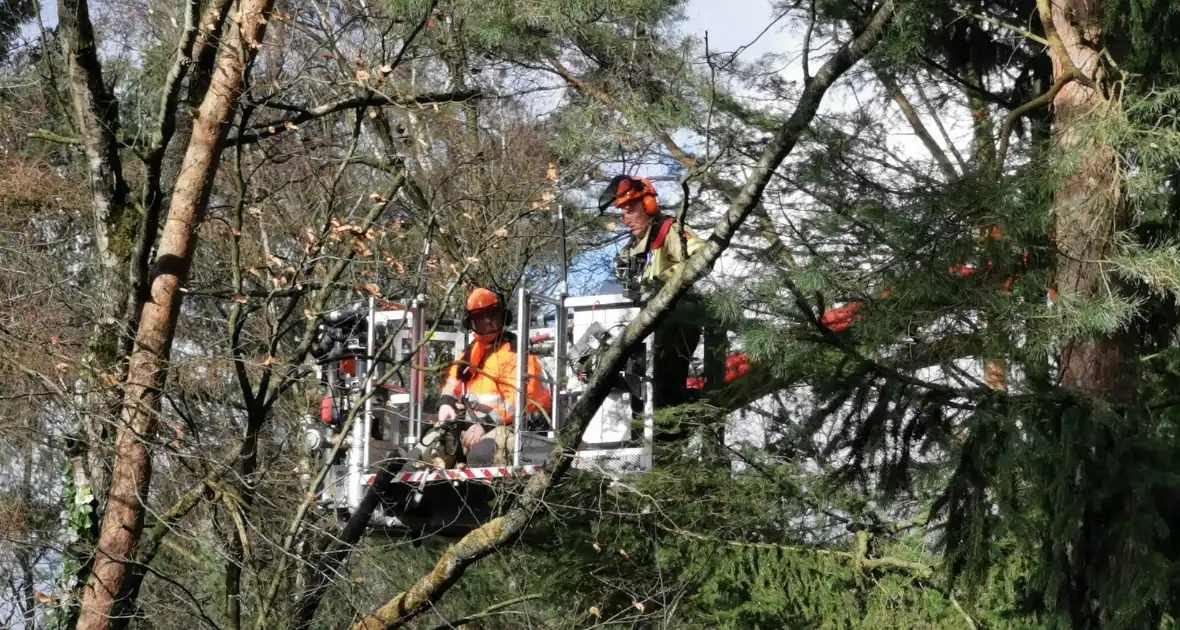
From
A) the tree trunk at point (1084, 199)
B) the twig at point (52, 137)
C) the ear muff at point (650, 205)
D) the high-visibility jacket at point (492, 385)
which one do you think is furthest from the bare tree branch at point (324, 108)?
the tree trunk at point (1084, 199)

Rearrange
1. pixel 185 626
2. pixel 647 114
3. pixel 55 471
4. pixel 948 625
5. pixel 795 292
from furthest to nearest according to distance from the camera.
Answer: pixel 55 471 < pixel 185 626 < pixel 647 114 < pixel 948 625 < pixel 795 292

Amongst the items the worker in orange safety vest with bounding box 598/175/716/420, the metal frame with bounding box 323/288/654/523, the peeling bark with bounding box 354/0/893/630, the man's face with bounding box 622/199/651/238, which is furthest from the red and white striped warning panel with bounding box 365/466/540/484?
the man's face with bounding box 622/199/651/238

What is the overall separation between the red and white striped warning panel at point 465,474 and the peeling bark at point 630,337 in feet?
2.56

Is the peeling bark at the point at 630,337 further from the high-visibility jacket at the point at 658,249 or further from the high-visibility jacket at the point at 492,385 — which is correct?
the high-visibility jacket at the point at 658,249

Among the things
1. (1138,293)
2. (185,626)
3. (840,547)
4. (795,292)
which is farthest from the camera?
(185,626)

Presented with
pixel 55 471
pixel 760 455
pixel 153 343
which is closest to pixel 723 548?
pixel 760 455

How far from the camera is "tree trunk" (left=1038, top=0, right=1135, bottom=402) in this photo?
7926 millimetres

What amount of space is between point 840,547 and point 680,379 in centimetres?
154

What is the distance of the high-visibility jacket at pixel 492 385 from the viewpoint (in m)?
9.06

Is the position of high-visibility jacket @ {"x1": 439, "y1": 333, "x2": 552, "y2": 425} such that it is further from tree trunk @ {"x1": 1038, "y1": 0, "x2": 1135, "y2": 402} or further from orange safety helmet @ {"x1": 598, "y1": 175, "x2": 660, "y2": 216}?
tree trunk @ {"x1": 1038, "y1": 0, "x2": 1135, "y2": 402}

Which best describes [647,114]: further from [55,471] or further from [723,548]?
[55,471]

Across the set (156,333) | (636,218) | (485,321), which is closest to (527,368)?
(485,321)

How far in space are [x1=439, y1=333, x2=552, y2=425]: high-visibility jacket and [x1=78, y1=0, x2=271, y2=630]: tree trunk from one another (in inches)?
69.1

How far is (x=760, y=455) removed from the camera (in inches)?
401
